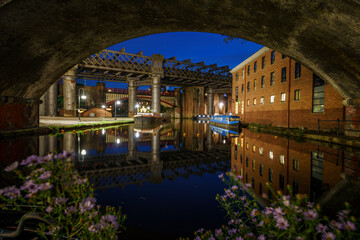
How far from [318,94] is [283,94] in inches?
157

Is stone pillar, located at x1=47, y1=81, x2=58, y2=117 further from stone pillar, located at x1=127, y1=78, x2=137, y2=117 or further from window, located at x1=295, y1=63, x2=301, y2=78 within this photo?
window, located at x1=295, y1=63, x2=301, y2=78

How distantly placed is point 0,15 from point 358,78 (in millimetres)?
11995

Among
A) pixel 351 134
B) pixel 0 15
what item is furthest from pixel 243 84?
pixel 0 15

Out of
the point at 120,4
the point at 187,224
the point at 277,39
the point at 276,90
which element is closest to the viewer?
the point at 187,224

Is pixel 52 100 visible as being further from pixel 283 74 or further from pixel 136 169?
pixel 283 74

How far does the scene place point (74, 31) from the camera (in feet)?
19.7

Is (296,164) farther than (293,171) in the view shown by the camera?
Yes

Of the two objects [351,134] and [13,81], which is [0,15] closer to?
[13,81]

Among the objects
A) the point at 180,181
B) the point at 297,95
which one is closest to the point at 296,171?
the point at 180,181

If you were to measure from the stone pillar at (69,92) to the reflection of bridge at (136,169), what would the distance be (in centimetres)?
2559

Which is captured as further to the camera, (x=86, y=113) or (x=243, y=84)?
(x=86, y=113)

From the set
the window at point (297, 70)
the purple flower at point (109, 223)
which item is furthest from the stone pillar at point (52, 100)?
the purple flower at point (109, 223)

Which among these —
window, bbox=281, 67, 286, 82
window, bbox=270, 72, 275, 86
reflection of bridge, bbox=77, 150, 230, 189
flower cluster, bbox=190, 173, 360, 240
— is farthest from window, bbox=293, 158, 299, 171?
window, bbox=270, 72, 275, 86

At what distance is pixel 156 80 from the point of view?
35062 mm
